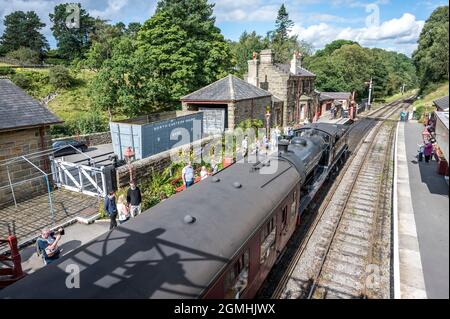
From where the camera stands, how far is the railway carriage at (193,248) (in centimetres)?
416

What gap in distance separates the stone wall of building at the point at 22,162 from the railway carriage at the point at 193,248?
9.14 meters

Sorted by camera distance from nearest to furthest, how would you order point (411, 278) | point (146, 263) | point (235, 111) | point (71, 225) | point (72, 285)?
point (72, 285)
point (146, 263)
point (411, 278)
point (71, 225)
point (235, 111)

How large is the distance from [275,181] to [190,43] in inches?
1027

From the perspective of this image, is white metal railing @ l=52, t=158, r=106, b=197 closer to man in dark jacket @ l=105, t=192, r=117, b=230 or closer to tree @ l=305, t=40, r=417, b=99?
man in dark jacket @ l=105, t=192, r=117, b=230

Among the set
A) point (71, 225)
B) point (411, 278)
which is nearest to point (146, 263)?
point (411, 278)

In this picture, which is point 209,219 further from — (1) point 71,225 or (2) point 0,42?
(2) point 0,42

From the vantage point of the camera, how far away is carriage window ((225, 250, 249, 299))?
5336mm

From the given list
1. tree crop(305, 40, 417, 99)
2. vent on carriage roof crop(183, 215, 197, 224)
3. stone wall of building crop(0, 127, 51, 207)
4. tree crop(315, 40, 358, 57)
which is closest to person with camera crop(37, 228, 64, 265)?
vent on carriage roof crop(183, 215, 197, 224)

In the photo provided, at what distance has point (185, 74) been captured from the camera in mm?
29328

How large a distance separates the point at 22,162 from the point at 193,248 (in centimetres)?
1174

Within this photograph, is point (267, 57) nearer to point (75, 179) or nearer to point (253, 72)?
point (253, 72)

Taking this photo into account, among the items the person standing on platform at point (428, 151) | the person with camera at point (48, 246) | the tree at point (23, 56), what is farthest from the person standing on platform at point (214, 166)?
the tree at point (23, 56)

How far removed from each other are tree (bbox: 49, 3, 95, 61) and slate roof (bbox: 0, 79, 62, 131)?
57.4 m

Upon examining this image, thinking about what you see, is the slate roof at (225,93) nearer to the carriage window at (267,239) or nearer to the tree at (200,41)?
the tree at (200,41)
